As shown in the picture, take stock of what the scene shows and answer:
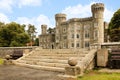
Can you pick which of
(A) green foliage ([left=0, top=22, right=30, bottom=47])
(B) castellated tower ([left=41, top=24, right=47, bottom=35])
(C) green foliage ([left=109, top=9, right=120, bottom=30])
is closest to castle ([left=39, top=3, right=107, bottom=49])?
(C) green foliage ([left=109, top=9, right=120, bottom=30])

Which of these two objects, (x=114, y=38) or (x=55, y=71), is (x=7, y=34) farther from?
(x=55, y=71)

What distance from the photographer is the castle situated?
63.8 m

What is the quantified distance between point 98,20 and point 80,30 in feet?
25.6

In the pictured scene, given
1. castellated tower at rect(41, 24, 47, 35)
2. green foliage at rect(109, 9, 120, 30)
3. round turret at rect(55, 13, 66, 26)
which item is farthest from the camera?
castellated tower at rect(41, 24, 47, 35)

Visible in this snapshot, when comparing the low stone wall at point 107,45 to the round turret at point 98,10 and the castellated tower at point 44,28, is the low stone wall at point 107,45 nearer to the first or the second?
the round turret at point 98,10

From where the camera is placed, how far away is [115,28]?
50156 millimetres

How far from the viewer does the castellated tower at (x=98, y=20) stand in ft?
206

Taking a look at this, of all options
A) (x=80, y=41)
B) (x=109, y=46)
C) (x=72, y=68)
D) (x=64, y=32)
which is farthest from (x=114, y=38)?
(x=72, y=68)

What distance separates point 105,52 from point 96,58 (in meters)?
1.04

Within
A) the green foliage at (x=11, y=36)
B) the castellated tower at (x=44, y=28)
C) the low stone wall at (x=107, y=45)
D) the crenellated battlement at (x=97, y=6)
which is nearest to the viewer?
the low stone wall at (x=107, y=45)

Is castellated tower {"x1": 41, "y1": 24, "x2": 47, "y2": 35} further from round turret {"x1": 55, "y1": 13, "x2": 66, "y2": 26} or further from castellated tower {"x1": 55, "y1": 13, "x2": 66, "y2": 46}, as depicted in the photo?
round turret {"x1": 55, "y1": 13, "x2": 66, "y2": 26}

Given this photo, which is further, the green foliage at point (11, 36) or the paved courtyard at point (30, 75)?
the green foliage at point (11, 36)

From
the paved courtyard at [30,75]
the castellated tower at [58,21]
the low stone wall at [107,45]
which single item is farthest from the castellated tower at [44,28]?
the paved courtyard at [30,75]

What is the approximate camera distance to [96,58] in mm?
14391
